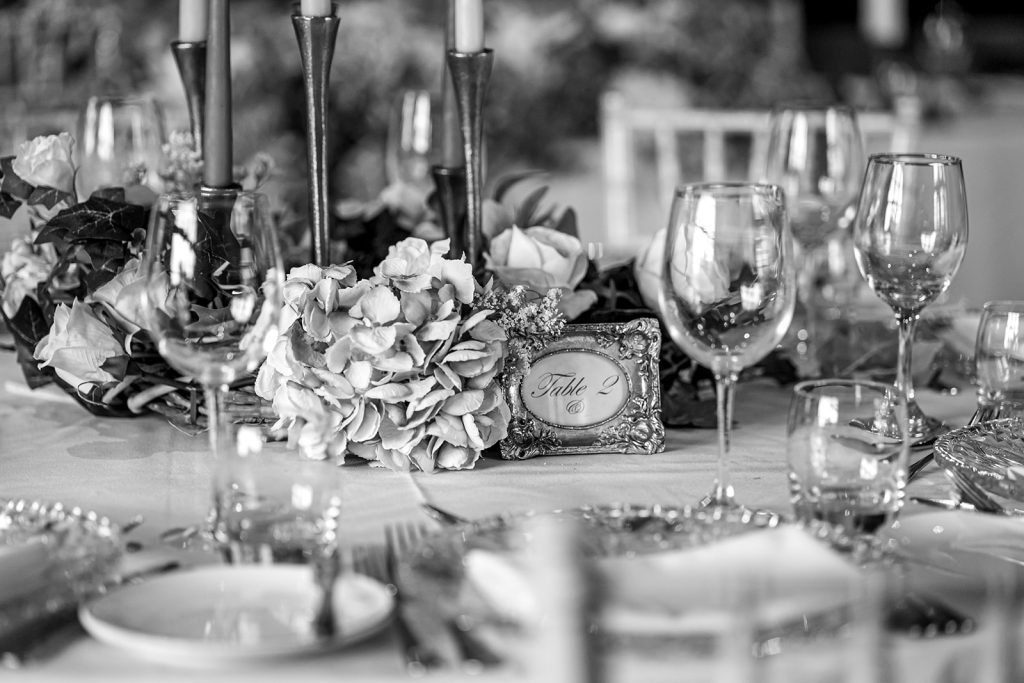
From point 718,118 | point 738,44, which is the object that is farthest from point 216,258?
point 738,44

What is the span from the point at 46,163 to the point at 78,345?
0.62 ft

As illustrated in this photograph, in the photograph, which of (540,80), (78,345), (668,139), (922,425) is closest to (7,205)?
(78,345)

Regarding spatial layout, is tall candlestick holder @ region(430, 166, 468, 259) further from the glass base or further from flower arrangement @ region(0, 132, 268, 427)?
the glass base

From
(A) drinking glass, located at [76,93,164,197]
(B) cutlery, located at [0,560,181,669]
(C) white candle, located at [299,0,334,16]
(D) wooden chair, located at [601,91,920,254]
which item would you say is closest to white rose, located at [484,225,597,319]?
(C) white candle, located at [299,0,334,16]

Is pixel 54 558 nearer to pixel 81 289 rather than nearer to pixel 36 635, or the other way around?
pixel 36 635

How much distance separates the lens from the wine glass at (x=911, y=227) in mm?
1206

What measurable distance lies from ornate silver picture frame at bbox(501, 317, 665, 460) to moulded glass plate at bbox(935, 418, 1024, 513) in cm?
26

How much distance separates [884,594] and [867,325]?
848mm

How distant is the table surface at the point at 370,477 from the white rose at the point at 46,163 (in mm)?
244

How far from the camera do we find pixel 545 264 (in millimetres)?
1239

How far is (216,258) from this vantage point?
90 cm

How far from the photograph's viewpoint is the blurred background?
3.47 metres

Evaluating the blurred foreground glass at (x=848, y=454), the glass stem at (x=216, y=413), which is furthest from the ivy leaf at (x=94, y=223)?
the blurred foreground glass at (x=848, y=454)

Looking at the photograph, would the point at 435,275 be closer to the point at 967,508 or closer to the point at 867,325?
the point at 967,508
